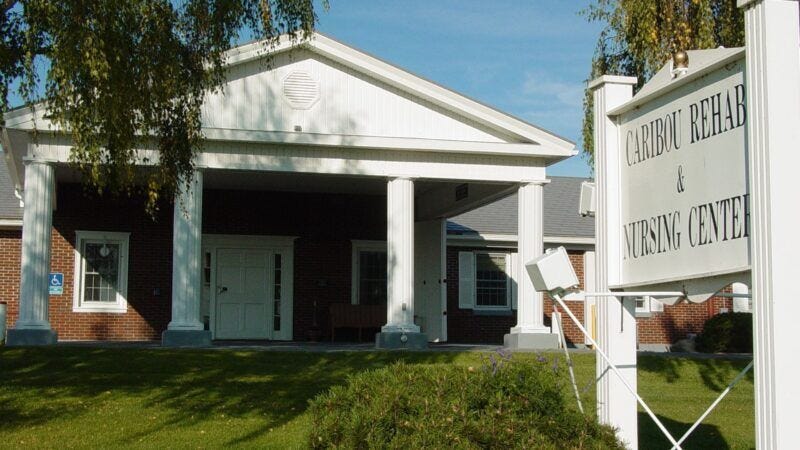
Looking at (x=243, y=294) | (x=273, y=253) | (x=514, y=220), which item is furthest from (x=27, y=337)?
(x=514, y=220)

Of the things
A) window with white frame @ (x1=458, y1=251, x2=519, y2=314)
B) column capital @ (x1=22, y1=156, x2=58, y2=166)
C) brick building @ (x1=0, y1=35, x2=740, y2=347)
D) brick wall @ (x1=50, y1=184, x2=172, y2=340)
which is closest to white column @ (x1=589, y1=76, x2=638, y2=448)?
brick building @ (x1=0, y1=35, x2=740, y2=347)

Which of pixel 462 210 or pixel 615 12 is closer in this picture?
pixel 615 12

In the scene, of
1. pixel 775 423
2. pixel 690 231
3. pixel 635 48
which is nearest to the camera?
pixel 775 423

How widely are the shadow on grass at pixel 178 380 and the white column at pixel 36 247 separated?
140 cm

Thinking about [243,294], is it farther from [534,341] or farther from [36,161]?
[534,341]

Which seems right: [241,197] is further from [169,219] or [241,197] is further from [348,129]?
[348,129]

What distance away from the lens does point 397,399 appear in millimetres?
6070

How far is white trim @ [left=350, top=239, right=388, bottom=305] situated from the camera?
24.0m

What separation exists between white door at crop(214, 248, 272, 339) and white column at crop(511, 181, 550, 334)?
6.87m

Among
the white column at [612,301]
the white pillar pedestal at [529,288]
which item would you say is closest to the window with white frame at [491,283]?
the white pillar pedestal at [529,288]

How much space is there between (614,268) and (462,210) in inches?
651

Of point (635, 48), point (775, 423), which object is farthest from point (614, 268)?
point (635, 48)

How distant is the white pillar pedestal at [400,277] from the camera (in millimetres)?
18422

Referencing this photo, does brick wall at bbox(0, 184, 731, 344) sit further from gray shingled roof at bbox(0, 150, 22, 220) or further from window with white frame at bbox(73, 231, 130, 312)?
gray shingled roof at bbox(0, 150, 22, 220)
